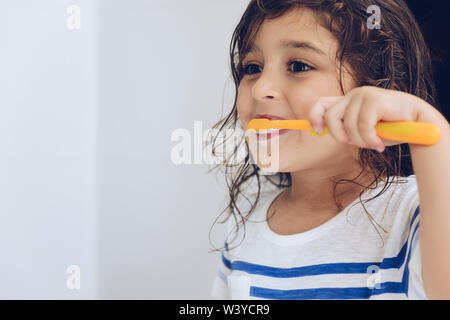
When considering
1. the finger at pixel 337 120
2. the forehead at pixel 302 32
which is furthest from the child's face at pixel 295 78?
the finger at pixel 337 120

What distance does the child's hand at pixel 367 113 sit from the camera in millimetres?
294

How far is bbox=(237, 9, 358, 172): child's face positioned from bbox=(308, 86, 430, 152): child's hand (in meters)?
0.10

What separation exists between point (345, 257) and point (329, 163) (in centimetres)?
9

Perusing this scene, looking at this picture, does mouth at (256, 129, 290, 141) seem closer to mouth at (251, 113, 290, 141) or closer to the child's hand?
mouth at (251, 113, 290, 141)

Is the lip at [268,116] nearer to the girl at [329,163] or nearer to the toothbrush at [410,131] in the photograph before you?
the girl at [329,163]

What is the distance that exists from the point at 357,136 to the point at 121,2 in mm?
337

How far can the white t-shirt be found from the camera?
375 mm

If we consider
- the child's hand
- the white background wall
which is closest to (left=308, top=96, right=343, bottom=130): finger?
the child's hand

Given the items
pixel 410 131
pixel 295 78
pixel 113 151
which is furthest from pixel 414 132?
pixel 113 151

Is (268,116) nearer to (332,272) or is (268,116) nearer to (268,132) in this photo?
(268,132)

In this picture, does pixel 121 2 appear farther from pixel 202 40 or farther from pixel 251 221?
pixel 251 221

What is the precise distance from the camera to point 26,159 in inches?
19.8

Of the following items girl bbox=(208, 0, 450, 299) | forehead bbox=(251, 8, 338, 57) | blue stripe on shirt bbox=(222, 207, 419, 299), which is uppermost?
forehead bbox=(251, 8, 338, 57)

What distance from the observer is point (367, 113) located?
0.96 ft
